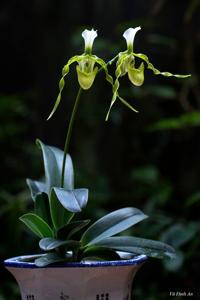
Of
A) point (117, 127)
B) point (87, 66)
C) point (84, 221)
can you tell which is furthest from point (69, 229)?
point (117, 127)

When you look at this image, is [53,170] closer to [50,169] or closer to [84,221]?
[50,169]

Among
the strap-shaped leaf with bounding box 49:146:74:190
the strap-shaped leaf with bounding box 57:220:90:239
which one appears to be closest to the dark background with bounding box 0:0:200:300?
the strap-shaped leaf with bounding box 49:146:74:190

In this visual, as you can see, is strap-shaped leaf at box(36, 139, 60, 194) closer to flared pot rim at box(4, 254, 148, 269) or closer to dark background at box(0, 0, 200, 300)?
flared pot rim at box(4, 254, 148, 269)

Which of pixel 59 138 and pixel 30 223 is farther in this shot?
pixel 59 138

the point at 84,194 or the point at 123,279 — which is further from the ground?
the point at 84,194

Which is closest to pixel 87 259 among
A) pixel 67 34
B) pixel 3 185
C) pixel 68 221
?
pixel 68 221

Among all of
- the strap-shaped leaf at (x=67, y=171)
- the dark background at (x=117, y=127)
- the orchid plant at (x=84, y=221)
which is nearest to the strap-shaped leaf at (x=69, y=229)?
the orchid plant at (x=84, y=221)

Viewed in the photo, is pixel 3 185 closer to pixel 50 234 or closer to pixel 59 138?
pixel 59 138
